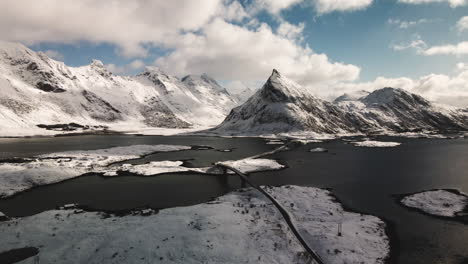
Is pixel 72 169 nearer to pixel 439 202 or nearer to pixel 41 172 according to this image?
pixel 41 172

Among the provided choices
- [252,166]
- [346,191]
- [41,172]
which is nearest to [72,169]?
[41,172]

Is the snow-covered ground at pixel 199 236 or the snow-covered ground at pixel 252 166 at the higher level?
the snow-covered ground at pixel 252 166

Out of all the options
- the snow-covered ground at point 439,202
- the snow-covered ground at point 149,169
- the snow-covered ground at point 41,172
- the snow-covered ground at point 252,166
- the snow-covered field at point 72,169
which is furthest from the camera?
the snow-covered ground at point 252,166

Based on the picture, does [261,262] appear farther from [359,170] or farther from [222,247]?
[359,170]

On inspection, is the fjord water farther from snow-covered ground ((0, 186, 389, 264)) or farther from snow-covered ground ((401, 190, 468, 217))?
snow-covered ground ((0, 186, 389, 264))

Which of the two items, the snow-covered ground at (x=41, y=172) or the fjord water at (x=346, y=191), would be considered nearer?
the fjord water at (x=346, y=191)

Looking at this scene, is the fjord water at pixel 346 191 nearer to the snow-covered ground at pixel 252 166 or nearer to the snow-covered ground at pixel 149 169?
the snow-covered ground at pixel 149 169

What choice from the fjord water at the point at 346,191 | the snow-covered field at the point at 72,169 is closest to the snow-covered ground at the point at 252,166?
the snow-covered field at the point at 72,169
